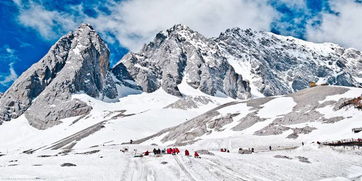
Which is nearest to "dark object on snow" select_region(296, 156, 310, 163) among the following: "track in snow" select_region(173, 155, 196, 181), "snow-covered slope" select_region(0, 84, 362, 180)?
"snow-covered slope" select_region(0, 84, 362, 180)

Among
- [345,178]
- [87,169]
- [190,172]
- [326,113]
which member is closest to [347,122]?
[326,113]

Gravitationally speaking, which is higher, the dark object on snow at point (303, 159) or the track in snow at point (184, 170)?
the dark object on snow at point (303, 159)

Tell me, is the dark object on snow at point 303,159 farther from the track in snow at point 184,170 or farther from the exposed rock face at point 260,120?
the exposed rock face at point 260,120

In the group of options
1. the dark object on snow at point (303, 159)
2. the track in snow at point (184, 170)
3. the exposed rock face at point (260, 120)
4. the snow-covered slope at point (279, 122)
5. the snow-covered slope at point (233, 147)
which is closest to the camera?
the track in snow at point (184, 170)

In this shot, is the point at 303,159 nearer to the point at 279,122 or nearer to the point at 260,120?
the point at 279,122

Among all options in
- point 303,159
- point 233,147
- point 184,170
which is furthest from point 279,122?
point 184,170

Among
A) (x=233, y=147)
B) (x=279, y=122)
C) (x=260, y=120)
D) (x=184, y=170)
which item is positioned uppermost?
(x=260, y=120)

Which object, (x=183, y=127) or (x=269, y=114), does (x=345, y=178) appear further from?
(x=183, y=127)

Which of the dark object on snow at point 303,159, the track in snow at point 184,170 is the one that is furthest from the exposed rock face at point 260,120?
the track in snow at point 184,170

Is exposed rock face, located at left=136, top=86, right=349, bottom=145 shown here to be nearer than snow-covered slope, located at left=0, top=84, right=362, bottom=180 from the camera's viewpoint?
No

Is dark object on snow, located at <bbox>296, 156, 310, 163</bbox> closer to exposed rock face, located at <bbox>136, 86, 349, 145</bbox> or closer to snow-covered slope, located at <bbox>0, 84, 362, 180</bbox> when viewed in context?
snow-covered slope, located at <bbox>0, 84, 362, 180</bbox>

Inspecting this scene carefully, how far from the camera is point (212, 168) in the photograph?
36.2 m

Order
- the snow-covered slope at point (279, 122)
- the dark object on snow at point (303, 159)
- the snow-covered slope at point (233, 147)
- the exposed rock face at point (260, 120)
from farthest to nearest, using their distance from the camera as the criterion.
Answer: the exposed rock face at point (260, 120) < the snow-covered slope at point (279, 122) < the dark object on snow at point (303, 159) < the snow-covered slope at point (233, 147)

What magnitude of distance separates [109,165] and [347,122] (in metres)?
56.7
